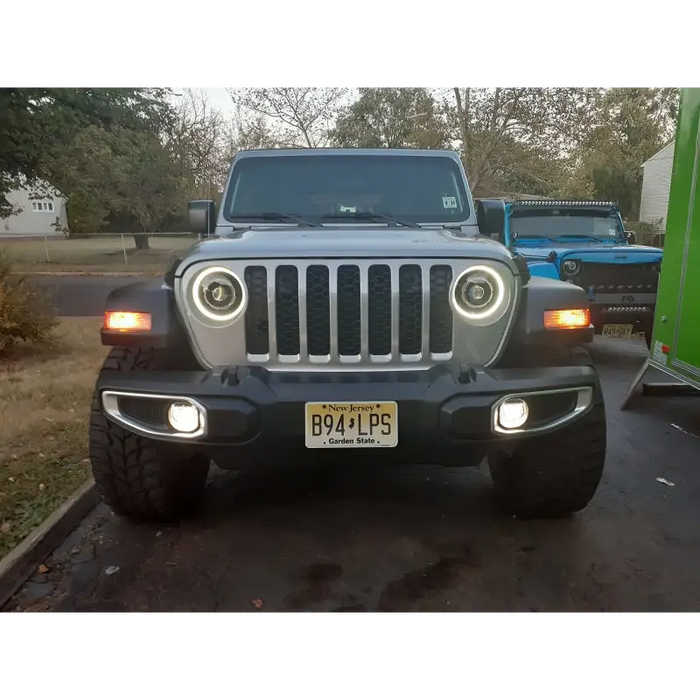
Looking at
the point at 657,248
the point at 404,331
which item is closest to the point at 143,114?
the point at 657,248

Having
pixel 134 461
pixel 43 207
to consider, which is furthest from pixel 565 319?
pixel 43 207

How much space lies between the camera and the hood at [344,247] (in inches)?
115

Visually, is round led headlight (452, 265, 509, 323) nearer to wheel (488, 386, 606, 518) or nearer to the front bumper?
the front bumper

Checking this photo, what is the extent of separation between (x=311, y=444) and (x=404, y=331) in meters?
0.67

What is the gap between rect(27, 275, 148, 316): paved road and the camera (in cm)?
1198

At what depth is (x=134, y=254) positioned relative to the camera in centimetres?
2394

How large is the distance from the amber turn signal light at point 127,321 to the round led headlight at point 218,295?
0.79ft

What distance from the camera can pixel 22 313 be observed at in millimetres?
7152

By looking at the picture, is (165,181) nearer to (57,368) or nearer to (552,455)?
(57,368)

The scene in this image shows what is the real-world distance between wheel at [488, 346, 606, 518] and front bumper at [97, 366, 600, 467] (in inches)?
9.9

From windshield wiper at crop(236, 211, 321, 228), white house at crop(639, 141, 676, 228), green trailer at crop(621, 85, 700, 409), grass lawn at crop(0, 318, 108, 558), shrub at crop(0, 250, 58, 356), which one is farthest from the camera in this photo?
white house at crop(639, 141, 676, 228)

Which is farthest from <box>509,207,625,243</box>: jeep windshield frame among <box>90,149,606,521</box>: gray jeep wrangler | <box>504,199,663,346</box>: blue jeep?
<box>90,149,606,521</box>: gray jeep wrangler

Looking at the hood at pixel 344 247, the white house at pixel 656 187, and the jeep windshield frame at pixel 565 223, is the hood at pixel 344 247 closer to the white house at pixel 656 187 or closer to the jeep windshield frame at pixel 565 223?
the jeep windshield frame at pixel 565 223

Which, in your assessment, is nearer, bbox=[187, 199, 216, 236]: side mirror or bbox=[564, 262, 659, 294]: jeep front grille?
bbox=[187, 199, 216, 236]: side mirror
